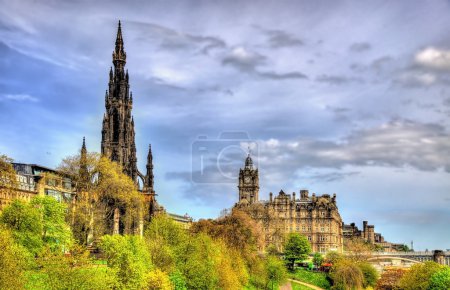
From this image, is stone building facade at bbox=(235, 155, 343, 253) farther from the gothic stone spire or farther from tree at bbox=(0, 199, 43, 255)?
tree at bbox=(0, 199, 43, 255)

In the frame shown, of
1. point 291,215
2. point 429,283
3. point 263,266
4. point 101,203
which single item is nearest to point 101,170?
point 101,203

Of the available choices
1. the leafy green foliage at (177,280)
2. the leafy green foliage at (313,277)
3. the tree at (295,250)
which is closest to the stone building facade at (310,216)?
the tree at (295,250)

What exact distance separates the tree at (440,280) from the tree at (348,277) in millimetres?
31527

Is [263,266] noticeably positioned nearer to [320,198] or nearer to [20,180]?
[20,180]

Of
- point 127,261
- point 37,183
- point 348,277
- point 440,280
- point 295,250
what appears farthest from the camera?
point 295,250

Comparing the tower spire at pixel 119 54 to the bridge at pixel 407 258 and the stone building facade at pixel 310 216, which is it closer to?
the stone building facade at pixel 310 216

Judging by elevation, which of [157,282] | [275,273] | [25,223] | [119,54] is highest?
[119,54]

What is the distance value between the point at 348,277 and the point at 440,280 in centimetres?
3493

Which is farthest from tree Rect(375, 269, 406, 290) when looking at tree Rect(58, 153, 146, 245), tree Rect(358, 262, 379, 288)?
tree Rect(58, 153, 146, 245)

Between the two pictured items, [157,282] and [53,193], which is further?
[53,193]

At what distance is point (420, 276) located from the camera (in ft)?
325

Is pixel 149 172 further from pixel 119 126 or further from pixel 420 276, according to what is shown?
pixel 420 276

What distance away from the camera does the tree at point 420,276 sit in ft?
317

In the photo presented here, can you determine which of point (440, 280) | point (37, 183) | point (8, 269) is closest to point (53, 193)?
point (37, 183)
